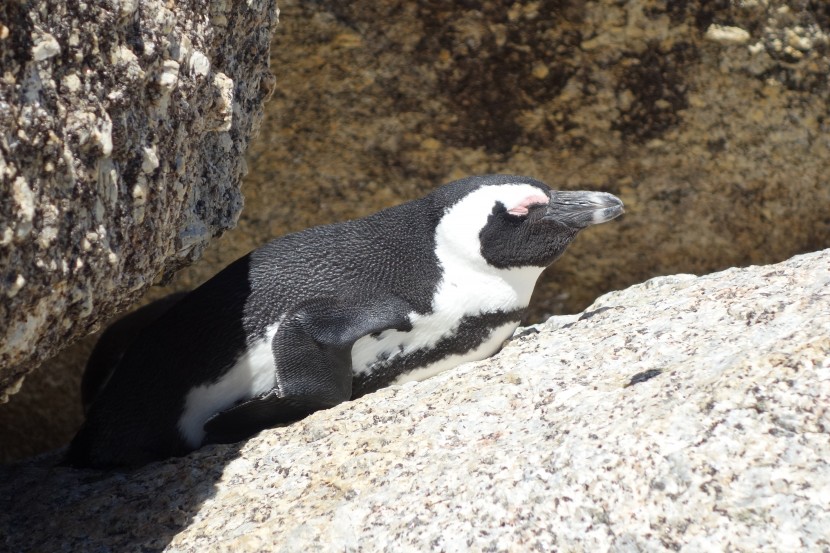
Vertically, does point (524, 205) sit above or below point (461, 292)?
above

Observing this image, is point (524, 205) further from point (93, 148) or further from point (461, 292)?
point (93, 148)

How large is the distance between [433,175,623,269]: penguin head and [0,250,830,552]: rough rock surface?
0.41 m

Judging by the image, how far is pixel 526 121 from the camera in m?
3.33

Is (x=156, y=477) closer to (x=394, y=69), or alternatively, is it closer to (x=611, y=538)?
(x=611, y=538)

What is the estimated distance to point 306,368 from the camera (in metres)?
2.41

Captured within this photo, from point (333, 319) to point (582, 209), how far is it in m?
0.77

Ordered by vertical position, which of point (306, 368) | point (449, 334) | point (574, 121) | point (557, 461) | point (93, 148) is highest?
point (93, 148)

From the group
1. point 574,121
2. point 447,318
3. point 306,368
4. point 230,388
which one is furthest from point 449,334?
point 574,121

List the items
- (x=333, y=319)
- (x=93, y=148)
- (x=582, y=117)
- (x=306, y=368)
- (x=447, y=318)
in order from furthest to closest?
(x=582, y=117)
(x=447, y=318)
(x=333, y=319)
(x=306, y=368)
(x=93, y=148)

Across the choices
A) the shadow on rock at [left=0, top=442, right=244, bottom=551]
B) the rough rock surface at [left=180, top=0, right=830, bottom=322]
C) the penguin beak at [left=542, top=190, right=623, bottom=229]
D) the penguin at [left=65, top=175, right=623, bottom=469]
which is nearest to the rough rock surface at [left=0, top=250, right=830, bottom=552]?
the shadow on rock at [left=0, top=442, right=244, bottom=551]

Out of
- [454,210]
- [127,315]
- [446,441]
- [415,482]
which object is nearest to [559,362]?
[446,441]

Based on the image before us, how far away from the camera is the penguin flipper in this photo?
2.39 m

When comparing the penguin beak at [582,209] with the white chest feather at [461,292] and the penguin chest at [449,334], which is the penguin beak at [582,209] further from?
the penguin chest at [449,334]

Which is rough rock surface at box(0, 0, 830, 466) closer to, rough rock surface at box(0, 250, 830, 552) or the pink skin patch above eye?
the pink skin patch above eye
